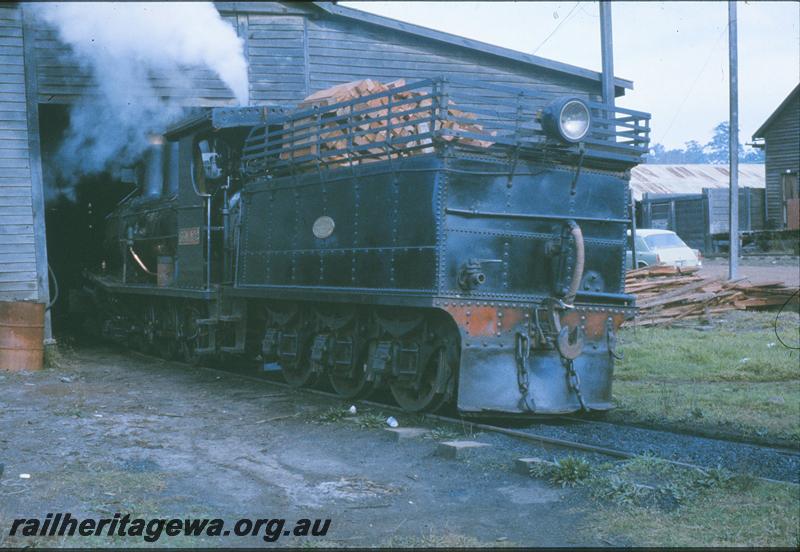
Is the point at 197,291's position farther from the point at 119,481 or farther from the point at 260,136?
the point at 119,481

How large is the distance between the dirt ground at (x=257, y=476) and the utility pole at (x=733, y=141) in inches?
517

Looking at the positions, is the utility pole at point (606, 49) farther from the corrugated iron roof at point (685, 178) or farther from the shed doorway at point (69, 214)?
the corrugated iron roof at point (685, 178)

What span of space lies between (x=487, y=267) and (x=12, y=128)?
28.5ft

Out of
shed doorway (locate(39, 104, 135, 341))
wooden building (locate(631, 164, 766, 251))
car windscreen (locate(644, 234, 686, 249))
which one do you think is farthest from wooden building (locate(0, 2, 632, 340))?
wooden building (locate(631, 164, 766, 251))

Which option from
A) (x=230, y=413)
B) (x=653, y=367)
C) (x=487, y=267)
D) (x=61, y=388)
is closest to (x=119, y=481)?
(x=230, y=413)

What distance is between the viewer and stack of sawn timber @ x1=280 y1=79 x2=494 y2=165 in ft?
26.3

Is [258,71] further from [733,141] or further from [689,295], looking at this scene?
[733,141]

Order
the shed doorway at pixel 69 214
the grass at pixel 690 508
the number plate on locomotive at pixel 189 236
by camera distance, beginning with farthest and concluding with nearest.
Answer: the shed doorway at pixel 69 214 < the number plate on locomotive at pixel 189 236 < the grass at pixel 690 508

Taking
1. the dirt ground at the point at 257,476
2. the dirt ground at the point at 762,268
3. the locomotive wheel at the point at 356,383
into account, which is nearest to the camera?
the dirt ground at the point at 257,476

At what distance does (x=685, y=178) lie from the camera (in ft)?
161

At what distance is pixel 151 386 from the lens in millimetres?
11234

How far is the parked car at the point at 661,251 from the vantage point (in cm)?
2469

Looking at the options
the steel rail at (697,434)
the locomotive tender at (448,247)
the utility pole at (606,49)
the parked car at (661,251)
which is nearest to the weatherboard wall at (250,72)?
the utility pole at (606,49)

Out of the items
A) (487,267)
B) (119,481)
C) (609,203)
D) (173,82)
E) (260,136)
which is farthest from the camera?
(173,82)
